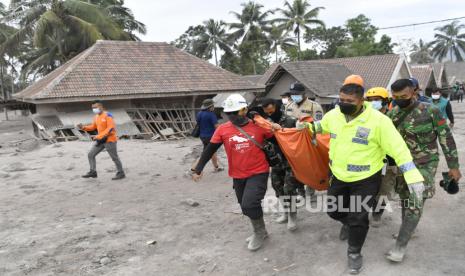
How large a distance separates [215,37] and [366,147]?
40.7m

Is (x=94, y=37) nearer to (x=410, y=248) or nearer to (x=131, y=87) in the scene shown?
(x=131, y=87)

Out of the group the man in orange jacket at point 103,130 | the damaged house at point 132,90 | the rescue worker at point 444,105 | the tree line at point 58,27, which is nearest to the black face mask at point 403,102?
the rescue worker at point 444,105

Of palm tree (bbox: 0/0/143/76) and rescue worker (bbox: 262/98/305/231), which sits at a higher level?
palm tree (bbox: 0/0/143/76)

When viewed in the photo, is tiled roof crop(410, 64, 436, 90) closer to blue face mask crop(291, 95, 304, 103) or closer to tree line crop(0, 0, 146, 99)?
tree line crop(0, 0, 146, 99)

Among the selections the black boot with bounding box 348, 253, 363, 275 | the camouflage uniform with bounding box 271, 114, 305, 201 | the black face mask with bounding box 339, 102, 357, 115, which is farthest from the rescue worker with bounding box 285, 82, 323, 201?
the black boot with bounding box 348, 253, 363, 275

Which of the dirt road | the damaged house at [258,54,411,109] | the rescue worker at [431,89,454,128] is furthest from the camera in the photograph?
the damaged house at [258,54,411,109]

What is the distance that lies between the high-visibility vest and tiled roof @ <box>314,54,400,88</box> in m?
23.6

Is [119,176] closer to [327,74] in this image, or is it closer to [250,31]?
[327,74]

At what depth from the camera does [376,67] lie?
2655cm

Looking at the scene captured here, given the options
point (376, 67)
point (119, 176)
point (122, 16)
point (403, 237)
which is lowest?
point (119, 176)

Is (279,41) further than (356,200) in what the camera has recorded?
Yes

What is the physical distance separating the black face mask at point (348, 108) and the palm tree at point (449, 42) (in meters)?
62.3

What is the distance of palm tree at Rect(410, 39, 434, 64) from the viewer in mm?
60906

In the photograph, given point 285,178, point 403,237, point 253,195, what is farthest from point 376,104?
point 253,195
